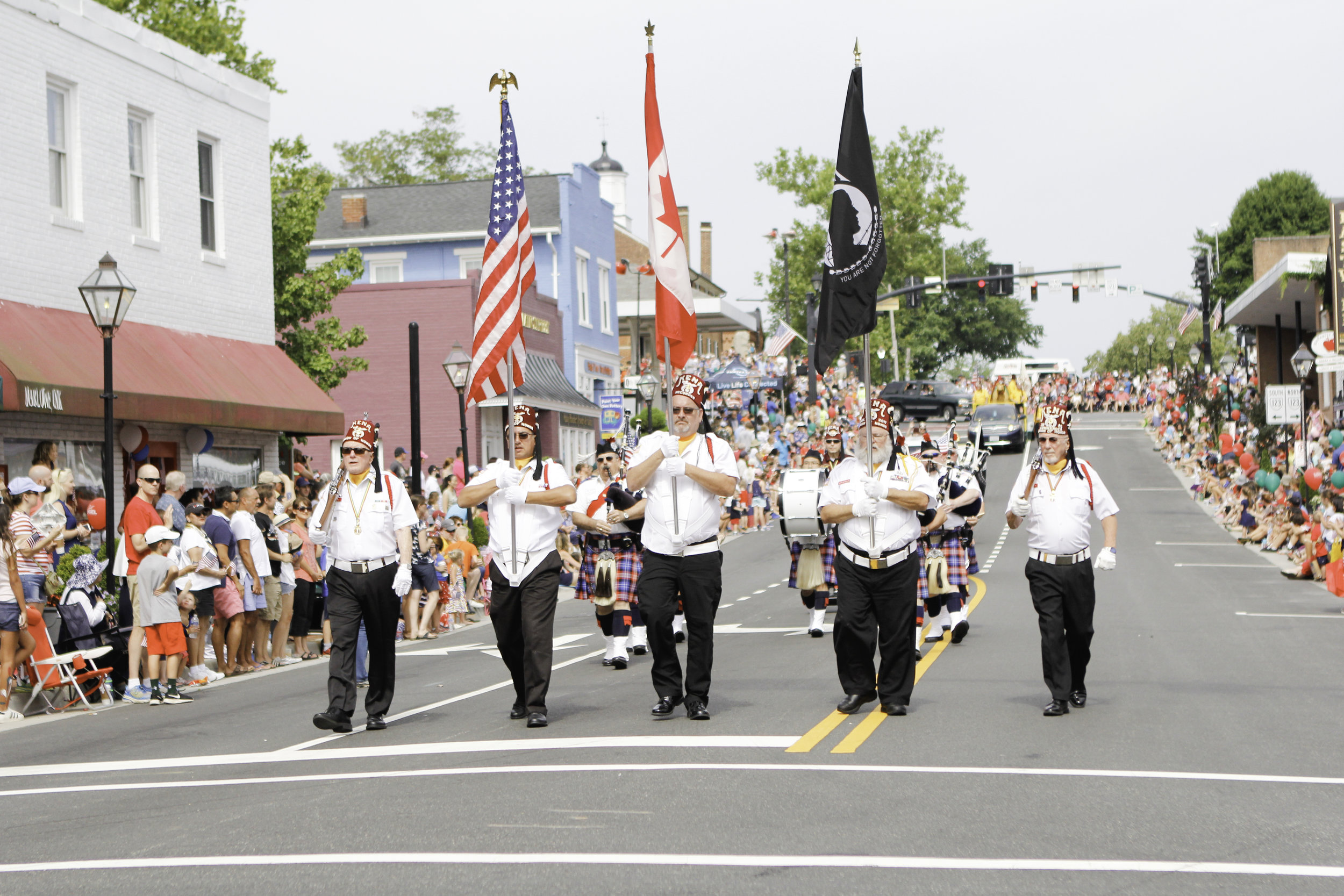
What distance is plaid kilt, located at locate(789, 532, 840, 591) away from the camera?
15203 millimetres

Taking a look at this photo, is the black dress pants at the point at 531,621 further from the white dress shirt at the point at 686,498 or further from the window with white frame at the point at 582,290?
the window with white frame at the point at 582,290

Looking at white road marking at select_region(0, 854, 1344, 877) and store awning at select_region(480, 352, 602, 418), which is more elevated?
store awning at select_region(480, 352, 602, 418)

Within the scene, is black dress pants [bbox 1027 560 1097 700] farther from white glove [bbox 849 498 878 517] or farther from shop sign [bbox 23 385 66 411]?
shop sign [bbox 23 385 66 411]

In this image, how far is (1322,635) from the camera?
15.5 metres

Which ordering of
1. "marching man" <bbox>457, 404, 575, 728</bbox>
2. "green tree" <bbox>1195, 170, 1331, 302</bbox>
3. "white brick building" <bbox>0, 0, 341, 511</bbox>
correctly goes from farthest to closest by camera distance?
"green tree" <bbox>1195, 170, 1331, 302</bbox> → "white brick building" <bbox>0, 0, 341, 511</bbox> → "marching man" <bbox>457, 404, 575, 728</bbox>

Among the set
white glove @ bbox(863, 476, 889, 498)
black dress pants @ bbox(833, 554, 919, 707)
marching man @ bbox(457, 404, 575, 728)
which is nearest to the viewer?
white glove @ bbox(863, 476, 889, 498)

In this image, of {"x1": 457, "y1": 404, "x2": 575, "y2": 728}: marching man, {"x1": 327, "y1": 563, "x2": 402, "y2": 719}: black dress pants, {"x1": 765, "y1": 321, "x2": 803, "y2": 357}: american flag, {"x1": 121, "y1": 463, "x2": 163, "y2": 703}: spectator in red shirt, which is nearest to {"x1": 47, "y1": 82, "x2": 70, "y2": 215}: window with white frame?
{"x1": 121, "y1": 463, "x2": 163, "y2": 703}: spectator in red shirt

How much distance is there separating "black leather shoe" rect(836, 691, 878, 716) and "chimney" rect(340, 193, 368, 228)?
37046mm

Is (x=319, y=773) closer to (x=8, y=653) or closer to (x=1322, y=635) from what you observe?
(x=8, y=653)

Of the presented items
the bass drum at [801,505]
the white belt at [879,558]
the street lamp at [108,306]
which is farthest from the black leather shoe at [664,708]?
the street lamp at [108,306]

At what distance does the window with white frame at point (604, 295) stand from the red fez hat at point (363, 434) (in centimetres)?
3676

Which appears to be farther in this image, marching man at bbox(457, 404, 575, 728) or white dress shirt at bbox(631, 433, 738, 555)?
marching man at bbox(457, 404, 575, 728)

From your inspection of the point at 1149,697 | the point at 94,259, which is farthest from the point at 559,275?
the point at 1149,697

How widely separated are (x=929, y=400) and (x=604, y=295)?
19.9 m
